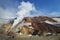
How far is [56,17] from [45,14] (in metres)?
0.25

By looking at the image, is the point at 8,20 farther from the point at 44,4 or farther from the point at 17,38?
the point at 44,4

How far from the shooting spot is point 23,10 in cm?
292

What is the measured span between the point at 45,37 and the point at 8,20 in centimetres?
87

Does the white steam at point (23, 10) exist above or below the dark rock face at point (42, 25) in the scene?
above

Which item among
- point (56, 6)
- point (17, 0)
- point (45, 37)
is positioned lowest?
point (45, 37)

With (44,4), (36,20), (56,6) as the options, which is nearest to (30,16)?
(36,20)

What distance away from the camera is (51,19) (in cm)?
298

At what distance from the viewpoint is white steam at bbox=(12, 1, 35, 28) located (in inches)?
115

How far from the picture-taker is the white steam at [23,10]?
9.61 ft

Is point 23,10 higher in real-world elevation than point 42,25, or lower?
higher

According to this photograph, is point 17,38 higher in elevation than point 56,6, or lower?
lower

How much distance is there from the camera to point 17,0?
9.72 feet

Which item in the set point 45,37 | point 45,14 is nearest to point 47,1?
point 45,14

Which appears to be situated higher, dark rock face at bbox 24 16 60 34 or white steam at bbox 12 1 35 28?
white steam at bbox 12 1 35 28
